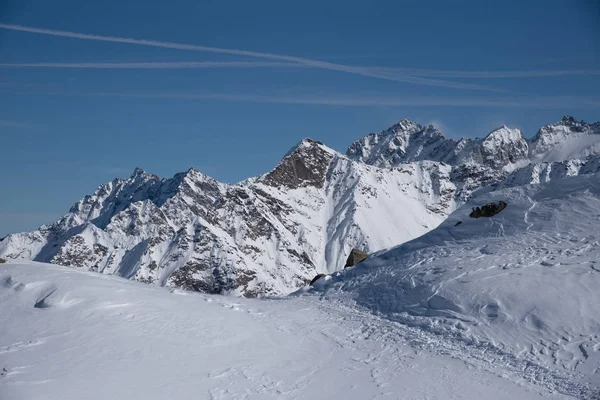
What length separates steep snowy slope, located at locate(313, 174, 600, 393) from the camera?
56.1 ft

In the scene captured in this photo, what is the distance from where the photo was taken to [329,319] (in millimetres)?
21359

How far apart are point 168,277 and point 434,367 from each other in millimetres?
144728

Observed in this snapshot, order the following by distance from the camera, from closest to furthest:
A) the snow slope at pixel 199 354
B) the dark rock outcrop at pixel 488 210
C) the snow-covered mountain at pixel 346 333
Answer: the snow slope at pixel 199 354 → the snow-covered mountain at pixel 346 333 → the dark rock outcrop at pixel 488 210

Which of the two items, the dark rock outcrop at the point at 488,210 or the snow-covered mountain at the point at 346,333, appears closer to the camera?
the snow-covered mountain at the point at 346,333

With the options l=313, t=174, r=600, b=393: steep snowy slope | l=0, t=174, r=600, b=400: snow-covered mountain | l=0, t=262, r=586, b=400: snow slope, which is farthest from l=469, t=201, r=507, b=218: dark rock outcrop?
l=0, t=262, r=586, b=400: snow slope

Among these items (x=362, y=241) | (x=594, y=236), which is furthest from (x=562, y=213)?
(x=362, y=241)

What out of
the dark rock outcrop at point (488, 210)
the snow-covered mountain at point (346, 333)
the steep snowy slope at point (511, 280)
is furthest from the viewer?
the dark rock outcrop at point (488, 210)

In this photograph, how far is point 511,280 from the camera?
20984 mm

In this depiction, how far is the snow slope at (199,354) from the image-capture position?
545 inches

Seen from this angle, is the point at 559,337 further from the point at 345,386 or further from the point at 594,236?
the point at 594,236

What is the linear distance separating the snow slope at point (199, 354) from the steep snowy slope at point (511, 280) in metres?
1.65

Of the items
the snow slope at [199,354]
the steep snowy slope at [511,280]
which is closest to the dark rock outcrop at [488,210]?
the steep snowy slope at [511,280]

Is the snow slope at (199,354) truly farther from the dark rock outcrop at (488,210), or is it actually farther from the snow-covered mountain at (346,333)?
the dark rock outcrop at (488,210)

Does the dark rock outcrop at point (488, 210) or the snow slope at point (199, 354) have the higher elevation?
the dark rock outcrop at point (488, 210)
